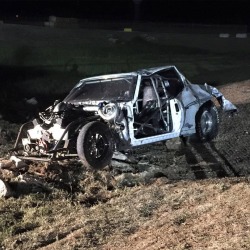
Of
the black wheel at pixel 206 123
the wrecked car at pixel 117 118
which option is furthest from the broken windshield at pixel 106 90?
the black wheel at pixel 206 123

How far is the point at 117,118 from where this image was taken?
27.2 feet

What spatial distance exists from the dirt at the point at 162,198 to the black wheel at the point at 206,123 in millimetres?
215

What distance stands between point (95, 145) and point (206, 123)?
3348 millimetres

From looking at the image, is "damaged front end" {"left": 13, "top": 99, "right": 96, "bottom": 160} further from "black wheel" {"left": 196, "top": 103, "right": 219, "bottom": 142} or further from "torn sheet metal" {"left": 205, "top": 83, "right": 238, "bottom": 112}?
"torn sheet metal" {"left": 205, "top": 83, "right": 238, "bottom": 112}

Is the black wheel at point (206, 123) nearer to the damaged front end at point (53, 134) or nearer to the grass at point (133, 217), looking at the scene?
the damaged front end at point (53, 134)

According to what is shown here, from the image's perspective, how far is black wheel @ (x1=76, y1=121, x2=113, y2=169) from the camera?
7.66 m

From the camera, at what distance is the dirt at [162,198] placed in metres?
4.72

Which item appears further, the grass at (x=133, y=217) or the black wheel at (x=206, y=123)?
the black wheel at (x=206, y=123)

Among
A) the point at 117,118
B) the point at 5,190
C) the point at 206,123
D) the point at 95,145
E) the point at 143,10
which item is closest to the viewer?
the point at 5,190

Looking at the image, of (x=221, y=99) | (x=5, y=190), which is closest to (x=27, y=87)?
(x=221, y=99)

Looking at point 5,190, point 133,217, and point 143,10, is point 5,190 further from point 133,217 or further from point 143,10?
point 143,10

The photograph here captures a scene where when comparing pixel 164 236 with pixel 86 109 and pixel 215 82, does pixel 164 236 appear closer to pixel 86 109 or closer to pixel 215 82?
pixel 86 109

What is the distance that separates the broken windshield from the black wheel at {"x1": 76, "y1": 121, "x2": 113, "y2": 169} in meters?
1.04

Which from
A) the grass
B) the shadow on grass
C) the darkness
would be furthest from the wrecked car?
the darkness
